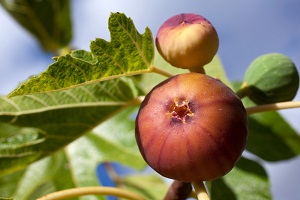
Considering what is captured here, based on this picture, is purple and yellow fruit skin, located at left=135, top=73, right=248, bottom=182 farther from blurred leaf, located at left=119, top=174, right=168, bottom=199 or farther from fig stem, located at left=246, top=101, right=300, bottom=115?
blurred leaf, located at left=119, top=174, right=168, bottom=199

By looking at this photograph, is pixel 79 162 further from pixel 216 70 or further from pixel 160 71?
pixel 160 71

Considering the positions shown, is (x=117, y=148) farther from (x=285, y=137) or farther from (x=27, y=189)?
(x=285, y=137)

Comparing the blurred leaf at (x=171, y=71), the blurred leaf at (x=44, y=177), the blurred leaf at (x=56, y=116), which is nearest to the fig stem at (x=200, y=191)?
the blurred leaf at (x=56, y=116)

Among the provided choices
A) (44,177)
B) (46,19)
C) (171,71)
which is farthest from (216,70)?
(46,19)

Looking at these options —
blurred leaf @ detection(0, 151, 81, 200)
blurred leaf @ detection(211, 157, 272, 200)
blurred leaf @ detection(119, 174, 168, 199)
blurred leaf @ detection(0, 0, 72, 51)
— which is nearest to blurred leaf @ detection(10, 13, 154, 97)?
blurred leaf @ detection(211, 157, 272, 200)

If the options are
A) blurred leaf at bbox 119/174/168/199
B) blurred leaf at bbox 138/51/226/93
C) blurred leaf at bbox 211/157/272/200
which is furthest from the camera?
blurred leaf at bbox 119/174/168/199

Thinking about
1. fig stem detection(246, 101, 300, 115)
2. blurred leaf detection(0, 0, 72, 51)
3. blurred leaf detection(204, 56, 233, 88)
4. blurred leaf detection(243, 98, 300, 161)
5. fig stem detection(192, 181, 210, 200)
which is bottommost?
blurred leaf detection(243, 98, 300, 161)

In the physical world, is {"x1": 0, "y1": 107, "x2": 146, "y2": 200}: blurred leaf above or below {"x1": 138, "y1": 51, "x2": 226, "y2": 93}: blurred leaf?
below
